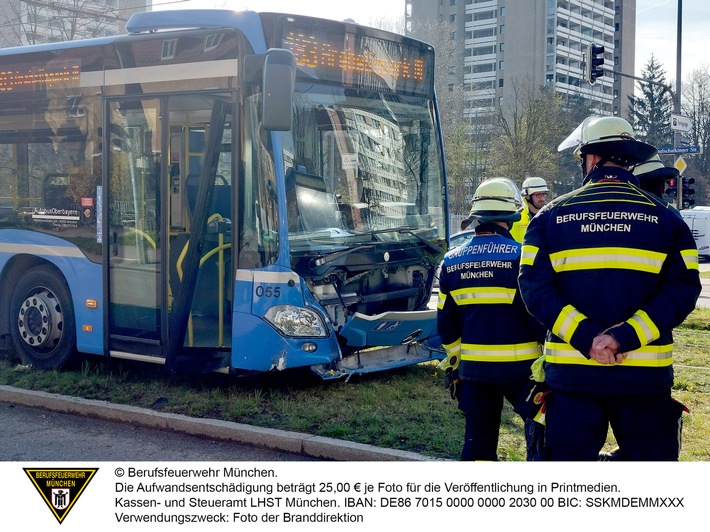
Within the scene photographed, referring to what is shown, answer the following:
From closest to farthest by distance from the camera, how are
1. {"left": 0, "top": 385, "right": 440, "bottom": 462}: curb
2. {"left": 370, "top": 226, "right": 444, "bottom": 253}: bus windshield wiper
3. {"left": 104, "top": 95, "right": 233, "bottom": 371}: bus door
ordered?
{"left": 0, "top": 385, "right": 440, "bottom": 462}: curb, {"left": 104, "top": 95, "right": 233, "bottom": 371}: bus door, {"left": 370, "top": 226, "right": 444, "bottom": 253}: bus windshield wiper

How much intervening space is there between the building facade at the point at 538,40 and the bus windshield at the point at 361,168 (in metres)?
83.8

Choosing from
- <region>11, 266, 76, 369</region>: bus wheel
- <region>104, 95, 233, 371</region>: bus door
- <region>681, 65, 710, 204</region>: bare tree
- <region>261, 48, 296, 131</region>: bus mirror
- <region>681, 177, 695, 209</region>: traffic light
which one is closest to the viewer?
<region>261, 48, 296, 131</region>: bus mirror

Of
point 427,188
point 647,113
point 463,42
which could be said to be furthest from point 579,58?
point 427,188

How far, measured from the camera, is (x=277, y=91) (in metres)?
7.05

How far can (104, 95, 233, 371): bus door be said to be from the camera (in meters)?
7.89

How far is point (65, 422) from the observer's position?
7.58m

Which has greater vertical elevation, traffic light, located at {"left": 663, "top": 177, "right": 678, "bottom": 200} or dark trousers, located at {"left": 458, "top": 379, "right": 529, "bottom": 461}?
traffic light, located at {"left": 663, "top": 177, "right": 678, "bottom": 200}

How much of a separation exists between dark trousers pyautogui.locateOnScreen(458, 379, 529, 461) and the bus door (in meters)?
3.45

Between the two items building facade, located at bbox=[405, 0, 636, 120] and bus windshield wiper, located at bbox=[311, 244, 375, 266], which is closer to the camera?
bus windshield wiper, located at bbox=[311, 244, 375, 266]

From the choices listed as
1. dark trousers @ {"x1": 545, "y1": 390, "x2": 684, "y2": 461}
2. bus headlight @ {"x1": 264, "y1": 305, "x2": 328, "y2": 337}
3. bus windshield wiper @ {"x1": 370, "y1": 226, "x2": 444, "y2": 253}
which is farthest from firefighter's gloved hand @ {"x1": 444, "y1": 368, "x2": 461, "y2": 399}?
bus windshield wiper @ {"x1": 370, "y1": 226, "x2": 444, "y2": 253}

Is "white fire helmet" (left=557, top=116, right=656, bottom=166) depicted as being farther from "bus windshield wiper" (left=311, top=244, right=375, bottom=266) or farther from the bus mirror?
"bus windshield wiper" (left=311, top=244, right=375, bottom=266)

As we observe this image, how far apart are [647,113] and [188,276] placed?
83038 mm

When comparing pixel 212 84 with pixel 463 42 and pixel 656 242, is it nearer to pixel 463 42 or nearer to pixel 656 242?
pixel 656 242
